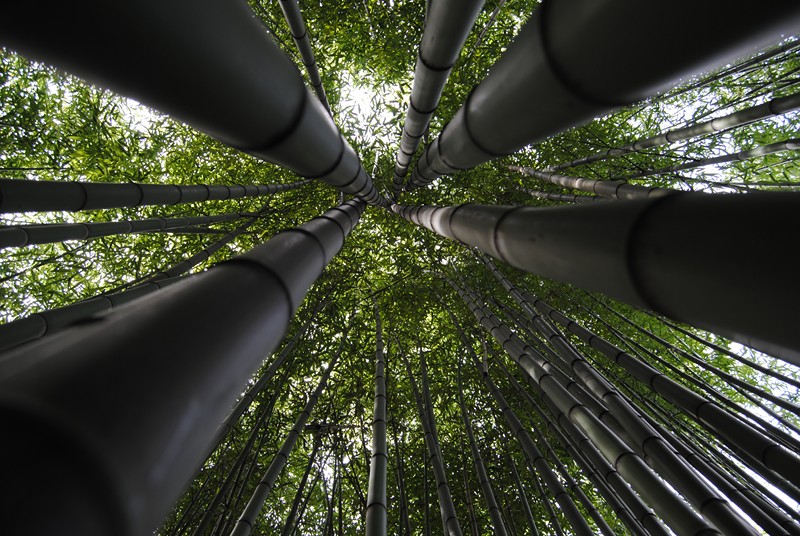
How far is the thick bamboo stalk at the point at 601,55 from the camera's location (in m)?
0.68

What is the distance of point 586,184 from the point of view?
12.0 ft

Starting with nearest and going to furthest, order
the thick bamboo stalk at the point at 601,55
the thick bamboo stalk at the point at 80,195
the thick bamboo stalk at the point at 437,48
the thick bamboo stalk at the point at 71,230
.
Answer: the thick bamboo stalk at the point at 601,55 < the thick bamboo stalk at the point at 437,48 < the thick bamboo stalk at the point at 80,195 < the thick bamboo stalk at the point at 71,230

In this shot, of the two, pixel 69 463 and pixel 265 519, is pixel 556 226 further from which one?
pixel 265 519

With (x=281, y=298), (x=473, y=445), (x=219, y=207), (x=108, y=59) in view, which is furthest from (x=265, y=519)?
(x=108, y=59)

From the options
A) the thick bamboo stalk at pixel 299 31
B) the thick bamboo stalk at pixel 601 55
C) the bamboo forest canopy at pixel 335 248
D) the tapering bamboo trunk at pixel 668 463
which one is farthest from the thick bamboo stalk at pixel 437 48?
the tapering bamboo trunk at pixel 668 463

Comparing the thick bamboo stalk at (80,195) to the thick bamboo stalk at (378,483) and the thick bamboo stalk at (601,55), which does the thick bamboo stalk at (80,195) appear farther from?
the thick bamboo stalk at (601,55)

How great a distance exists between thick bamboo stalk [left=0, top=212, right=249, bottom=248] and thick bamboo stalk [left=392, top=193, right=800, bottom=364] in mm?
2871

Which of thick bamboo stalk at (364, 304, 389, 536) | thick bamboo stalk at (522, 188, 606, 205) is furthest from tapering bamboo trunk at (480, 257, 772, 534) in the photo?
thick bamboo stalk at (522, 188, 606, 205)

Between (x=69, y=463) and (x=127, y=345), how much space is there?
0.56 ft

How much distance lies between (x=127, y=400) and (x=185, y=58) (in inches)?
24.1

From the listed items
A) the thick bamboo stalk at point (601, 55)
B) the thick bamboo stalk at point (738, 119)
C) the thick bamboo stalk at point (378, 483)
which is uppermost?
the thick bamboo stalk at point (738, 119)

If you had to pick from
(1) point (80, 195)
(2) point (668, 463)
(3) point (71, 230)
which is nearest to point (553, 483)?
(2) point (668, 463)

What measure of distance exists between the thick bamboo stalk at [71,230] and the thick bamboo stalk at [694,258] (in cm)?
287

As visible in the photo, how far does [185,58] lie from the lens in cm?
75
